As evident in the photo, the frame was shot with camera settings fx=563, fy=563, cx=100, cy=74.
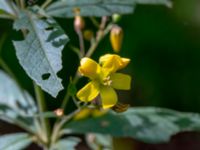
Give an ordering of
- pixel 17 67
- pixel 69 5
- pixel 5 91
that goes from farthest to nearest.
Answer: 1. pixel 17 67
2. pixel 5 91
3. pixel 69 5

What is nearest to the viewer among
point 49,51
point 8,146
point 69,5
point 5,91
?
point 49,51

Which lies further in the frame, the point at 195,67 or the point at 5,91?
the point at 195,67

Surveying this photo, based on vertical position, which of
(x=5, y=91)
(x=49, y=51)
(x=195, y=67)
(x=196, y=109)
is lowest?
(x=196, y=109)

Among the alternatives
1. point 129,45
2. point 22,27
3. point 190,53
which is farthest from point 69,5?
point 190,53

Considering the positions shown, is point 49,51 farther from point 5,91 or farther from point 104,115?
point 5,91

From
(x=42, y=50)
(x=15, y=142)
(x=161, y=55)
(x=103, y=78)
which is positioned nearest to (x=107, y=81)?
(x=103, y=78)

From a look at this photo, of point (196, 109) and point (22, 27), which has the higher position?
point (22, 27)
